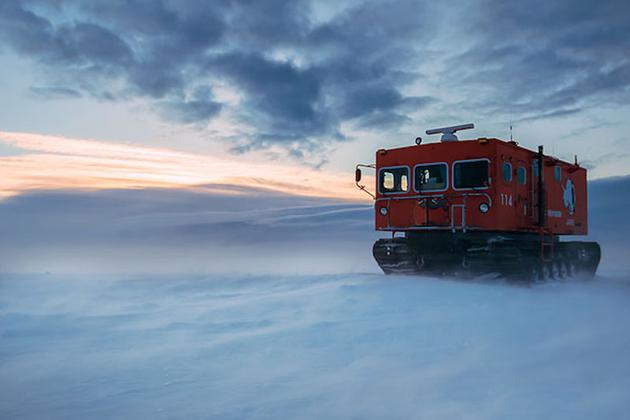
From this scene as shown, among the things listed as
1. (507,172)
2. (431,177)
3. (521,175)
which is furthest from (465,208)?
(521,175)

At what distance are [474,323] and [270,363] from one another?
342cm

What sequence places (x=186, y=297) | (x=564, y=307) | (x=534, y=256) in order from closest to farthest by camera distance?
(x=564, y=307) → (x=186, y=297) → (x=534, y=256)

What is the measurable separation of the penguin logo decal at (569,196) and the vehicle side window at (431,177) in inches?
214

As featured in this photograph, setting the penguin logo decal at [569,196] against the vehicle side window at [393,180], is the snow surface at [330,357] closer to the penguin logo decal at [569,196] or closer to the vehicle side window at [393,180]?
the vehicle side window at [393,180]

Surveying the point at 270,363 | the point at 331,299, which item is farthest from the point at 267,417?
the point at 331,299

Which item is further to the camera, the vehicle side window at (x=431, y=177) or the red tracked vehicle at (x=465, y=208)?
the vehicle side window at (x=431, y=177)

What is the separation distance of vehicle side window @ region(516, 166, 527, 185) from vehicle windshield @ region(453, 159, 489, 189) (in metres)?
1.43

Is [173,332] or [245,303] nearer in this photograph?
[173,332]

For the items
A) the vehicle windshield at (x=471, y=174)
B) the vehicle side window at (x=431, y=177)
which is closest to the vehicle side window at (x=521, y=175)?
the vehicle windshield at (x=471, y=174)

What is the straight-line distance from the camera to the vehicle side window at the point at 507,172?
13508 mm

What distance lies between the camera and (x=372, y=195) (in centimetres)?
1495

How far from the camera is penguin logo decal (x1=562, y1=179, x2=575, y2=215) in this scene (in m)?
17.1

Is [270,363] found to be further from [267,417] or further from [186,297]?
[186,297]

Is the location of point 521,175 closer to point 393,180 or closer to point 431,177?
point 431,177
